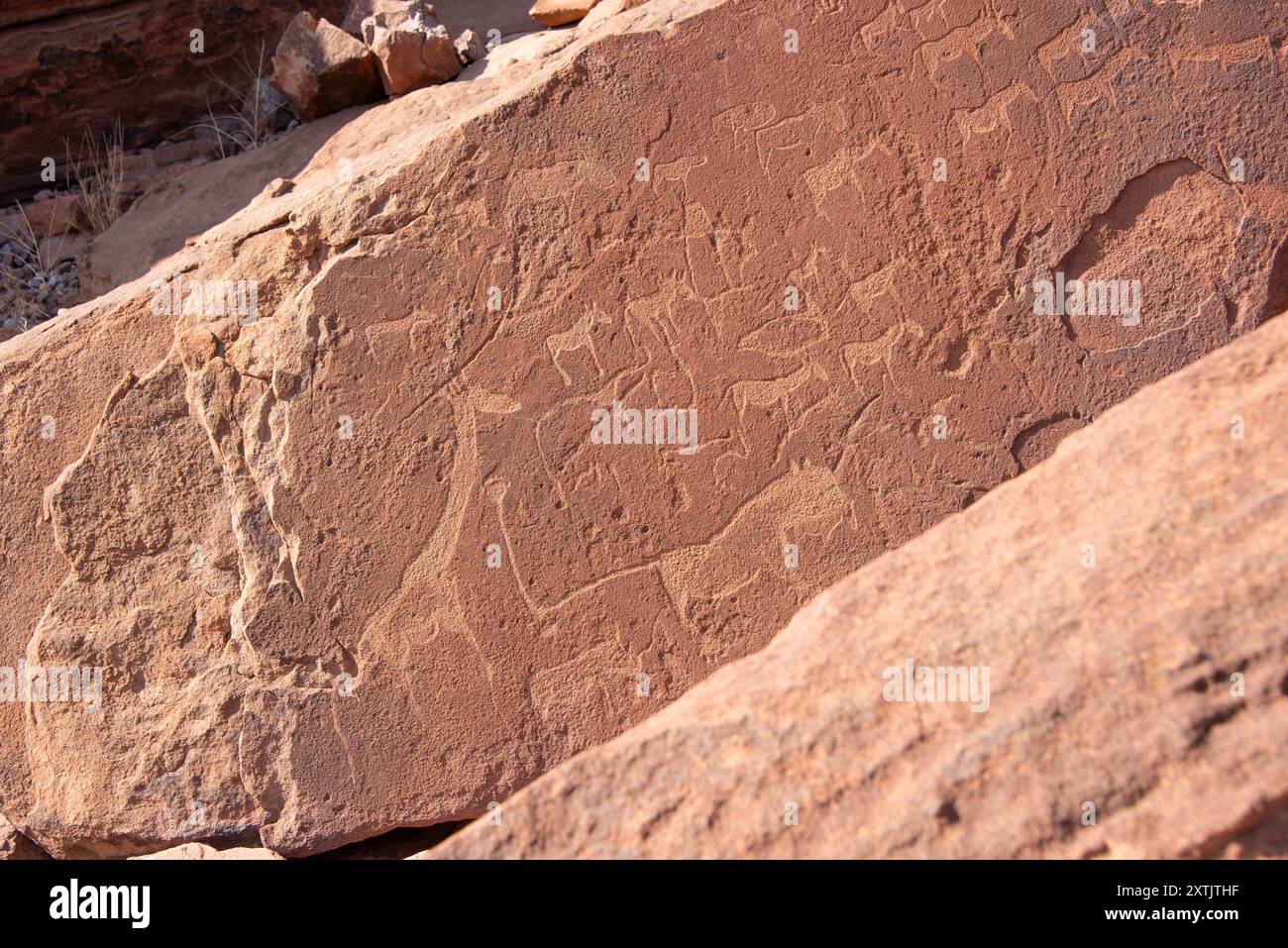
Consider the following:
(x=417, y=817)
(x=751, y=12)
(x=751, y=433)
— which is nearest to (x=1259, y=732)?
(x=751, y=433)

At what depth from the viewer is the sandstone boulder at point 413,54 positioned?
3.80 metres

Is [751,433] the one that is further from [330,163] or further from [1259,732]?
[330,163]

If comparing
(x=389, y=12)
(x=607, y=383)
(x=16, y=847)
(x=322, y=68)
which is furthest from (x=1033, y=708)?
(x=389, y=12)

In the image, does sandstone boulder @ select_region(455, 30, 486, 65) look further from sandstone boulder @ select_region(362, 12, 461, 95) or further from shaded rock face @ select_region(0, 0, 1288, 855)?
shaded rock face @ select_region(0, 0, 1288, 855)

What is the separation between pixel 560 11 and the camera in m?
3.94

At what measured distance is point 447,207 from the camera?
2527 millimetres

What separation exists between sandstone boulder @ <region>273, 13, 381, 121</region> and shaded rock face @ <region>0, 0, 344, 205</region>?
18.2 inches

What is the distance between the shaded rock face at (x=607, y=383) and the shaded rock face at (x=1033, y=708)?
2.45ft

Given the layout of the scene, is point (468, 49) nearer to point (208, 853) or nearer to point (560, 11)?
point (560, 11)

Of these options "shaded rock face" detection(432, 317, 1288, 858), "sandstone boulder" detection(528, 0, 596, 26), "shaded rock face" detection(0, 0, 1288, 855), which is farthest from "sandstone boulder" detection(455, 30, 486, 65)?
"shaded rock face" detection(432, 317, 1288, 858)

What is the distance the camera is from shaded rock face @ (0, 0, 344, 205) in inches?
169

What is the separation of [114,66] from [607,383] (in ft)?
9.64

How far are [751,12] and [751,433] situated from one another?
0.91 m

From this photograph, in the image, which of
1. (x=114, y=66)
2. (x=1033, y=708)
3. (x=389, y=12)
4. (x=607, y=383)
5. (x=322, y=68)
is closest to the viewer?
(x=1033, y=708)
